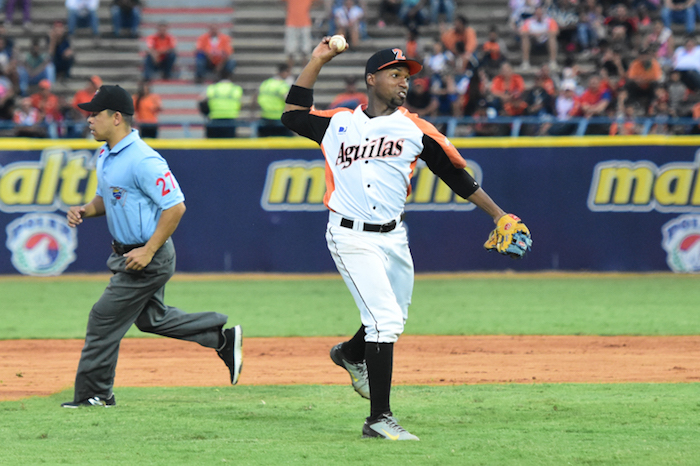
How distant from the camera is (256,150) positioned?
50.3ft

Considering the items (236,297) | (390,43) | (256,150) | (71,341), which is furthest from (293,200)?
(390,43)

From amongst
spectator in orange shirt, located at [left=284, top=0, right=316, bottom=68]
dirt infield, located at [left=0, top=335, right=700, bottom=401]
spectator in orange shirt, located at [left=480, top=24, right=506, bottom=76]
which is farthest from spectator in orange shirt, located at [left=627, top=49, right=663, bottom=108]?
dirt infield, located at [left=0, top=335, right=700, bottom=401]

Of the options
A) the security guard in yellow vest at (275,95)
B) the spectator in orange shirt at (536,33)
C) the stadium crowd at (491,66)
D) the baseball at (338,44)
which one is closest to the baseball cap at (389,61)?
the baseball at (338,44)

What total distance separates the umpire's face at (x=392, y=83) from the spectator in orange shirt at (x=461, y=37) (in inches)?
555

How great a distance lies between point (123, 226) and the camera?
6.33 m

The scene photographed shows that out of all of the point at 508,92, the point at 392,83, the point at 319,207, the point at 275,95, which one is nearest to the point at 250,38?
the point at 275,95

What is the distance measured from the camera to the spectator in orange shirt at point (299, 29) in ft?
69.2

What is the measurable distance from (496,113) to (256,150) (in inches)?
181

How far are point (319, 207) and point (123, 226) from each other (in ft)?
29.6

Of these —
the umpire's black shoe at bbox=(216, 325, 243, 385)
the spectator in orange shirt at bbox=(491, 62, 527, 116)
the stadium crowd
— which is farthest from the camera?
the spectator in orange shirt at bbox=(491, 62, 527, 116)

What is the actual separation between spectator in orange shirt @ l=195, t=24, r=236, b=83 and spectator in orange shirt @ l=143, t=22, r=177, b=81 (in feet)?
2.11

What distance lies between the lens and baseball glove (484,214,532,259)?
5613mm

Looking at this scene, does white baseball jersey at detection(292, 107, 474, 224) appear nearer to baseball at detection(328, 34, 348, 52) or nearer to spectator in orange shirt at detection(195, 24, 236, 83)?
baseball at detection(328, 34, 348, 52)

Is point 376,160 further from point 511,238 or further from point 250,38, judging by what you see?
point 250,38
